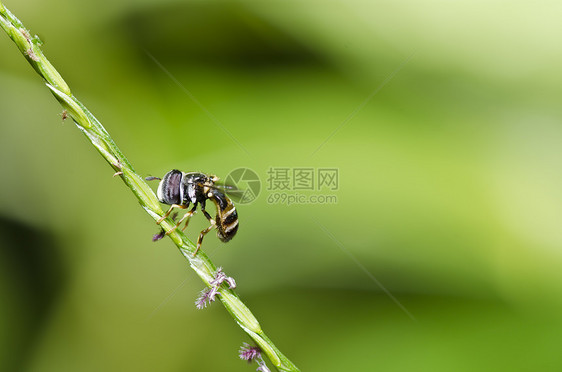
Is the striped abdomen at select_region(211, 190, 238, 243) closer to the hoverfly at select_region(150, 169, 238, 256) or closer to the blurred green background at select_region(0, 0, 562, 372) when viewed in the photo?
the hoverfly at select_region(150, 169, 238, 256)

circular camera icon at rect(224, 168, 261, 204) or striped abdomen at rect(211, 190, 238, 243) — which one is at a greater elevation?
circular camera icon at rect(224, 168, 261, 204)

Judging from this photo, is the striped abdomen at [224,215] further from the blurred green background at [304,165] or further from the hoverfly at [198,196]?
the blurred green background at [304,165]

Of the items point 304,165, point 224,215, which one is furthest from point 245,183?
point 304,165

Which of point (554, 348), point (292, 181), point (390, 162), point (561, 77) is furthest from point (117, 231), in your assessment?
point (561, 77)

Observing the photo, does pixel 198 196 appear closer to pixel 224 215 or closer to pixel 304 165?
pixel 224 215

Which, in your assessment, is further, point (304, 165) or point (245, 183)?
point (304, 165)

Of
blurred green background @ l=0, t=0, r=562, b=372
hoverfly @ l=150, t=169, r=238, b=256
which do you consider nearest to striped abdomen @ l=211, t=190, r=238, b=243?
hoverfly @ l=150, t=169, r=238, b=256
